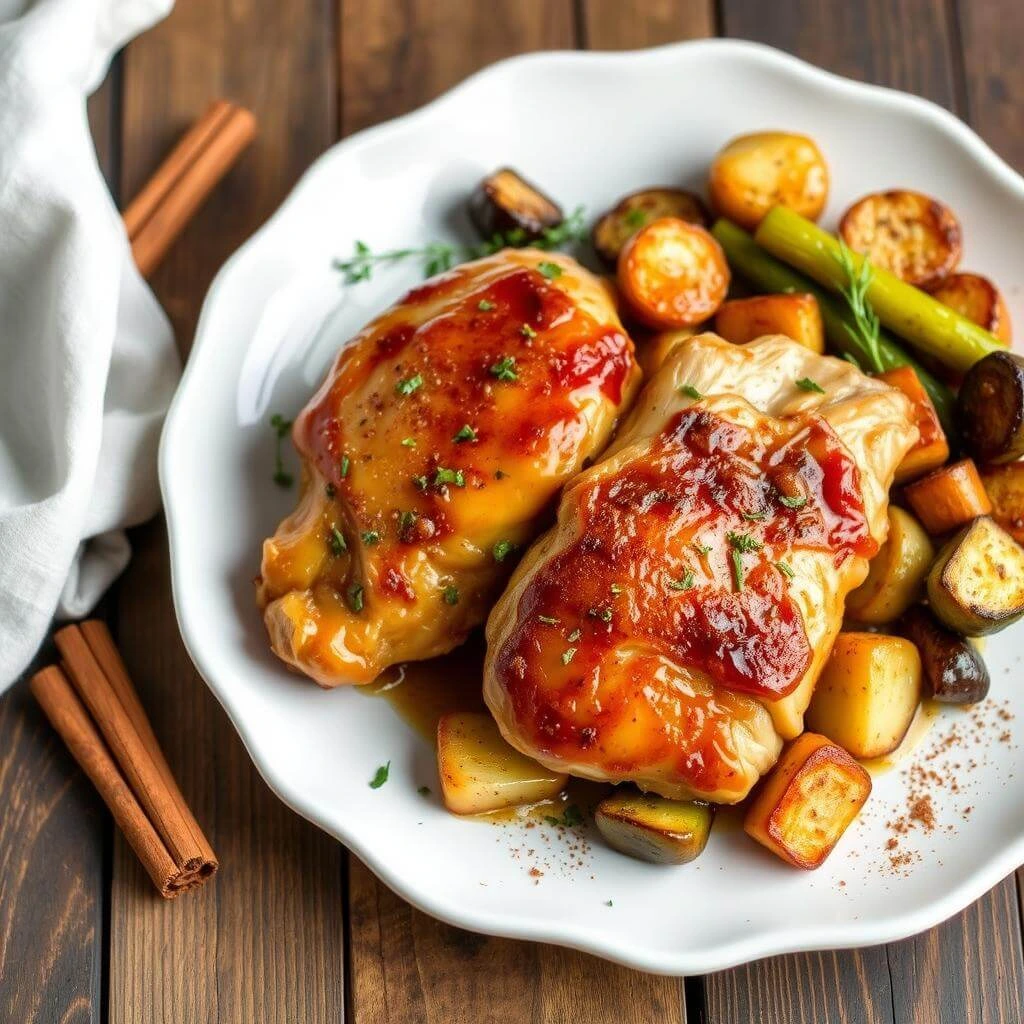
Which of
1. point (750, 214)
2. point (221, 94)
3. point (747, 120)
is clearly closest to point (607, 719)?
point (750, 214)

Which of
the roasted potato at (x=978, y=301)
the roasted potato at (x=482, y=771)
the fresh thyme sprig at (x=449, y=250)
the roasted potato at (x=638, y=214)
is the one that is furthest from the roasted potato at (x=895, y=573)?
the fresh thyme sprig at (x=449, y=250)

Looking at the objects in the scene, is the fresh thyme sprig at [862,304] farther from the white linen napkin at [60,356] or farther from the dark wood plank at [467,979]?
the white linen napkin at [60,356]

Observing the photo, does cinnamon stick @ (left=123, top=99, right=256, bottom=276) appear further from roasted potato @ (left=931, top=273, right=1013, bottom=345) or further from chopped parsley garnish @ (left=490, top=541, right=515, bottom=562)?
roasted potato @ (left=931, top=273, right=1013, bottom=345)

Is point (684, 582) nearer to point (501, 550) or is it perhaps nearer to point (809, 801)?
point (501, 550)

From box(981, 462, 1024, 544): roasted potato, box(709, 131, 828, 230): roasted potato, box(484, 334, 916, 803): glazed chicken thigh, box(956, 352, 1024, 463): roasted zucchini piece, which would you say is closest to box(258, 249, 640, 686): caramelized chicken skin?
box(484, 334, 916, 803): glazed chicken thigh

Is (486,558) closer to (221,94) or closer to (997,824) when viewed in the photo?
(997,824)

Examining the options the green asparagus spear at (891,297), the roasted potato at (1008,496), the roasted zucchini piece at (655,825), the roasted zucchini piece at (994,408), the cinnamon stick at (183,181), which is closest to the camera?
the roasted zucchini piece at (655,825)
